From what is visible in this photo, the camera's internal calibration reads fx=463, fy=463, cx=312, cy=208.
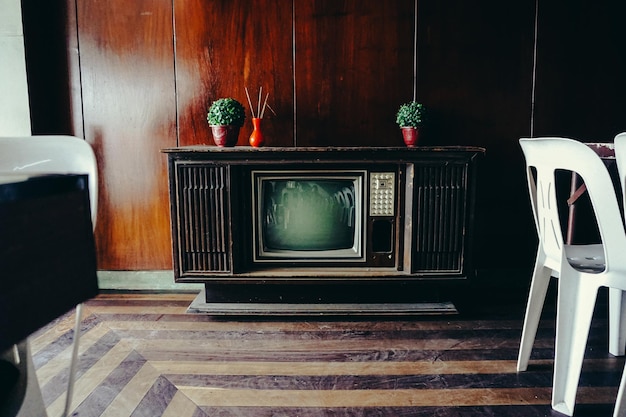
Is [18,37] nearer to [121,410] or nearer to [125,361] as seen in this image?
[125,361]

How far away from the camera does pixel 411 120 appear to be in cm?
239

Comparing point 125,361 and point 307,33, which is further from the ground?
point 307,33

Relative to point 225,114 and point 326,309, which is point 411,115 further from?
point 326,309

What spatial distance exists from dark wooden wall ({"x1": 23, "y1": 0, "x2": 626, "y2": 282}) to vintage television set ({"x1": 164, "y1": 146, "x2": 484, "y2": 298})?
435 millimetres

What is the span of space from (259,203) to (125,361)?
0.92 m

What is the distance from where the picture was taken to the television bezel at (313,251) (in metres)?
2.28

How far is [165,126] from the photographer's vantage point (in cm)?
267

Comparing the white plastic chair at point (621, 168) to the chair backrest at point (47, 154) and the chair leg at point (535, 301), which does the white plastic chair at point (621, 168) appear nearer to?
the chair leg at point (535, 301)

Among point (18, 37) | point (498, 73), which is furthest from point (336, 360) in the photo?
point (18, 37)

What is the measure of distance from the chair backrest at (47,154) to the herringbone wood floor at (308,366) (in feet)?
1.65

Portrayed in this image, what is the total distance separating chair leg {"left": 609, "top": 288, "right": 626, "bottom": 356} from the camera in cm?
189

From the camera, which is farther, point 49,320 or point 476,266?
point 476,266

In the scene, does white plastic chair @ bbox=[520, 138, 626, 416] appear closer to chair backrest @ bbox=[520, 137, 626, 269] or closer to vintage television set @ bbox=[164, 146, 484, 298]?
chair backrest @ bbox=[520, 137, 626, 269]

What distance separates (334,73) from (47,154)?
171cm
